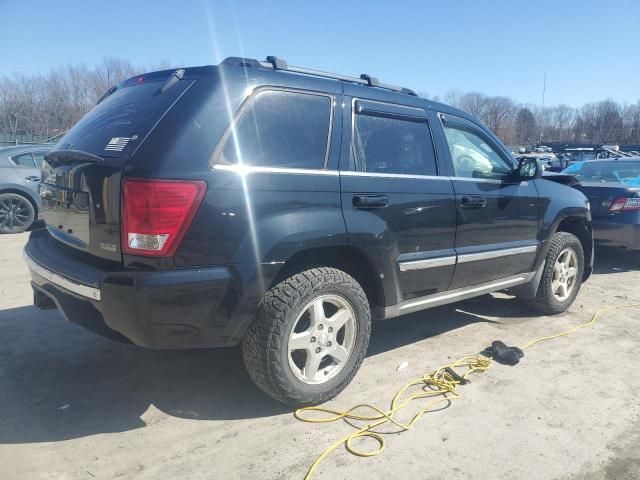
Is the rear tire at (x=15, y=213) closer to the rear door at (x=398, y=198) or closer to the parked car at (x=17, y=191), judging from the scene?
the parked car at (x=17, y=191)

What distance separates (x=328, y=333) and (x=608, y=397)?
1.90 m

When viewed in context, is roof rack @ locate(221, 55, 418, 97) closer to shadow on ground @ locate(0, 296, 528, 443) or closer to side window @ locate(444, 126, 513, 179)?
side window @ locate(444, 126, 513, 179)

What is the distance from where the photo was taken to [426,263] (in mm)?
3592

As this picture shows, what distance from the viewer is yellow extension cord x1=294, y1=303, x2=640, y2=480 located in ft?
8.99

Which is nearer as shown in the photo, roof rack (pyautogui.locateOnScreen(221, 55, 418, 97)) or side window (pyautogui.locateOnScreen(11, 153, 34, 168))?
roof rack (pyautogui.locateOnScreen(221, 55, 418, 97))

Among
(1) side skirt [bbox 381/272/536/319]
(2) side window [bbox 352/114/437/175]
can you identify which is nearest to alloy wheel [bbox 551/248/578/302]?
(1) side skirt [bbox 381/272/536/319]

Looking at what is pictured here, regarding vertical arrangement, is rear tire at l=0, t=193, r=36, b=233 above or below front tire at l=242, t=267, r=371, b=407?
above

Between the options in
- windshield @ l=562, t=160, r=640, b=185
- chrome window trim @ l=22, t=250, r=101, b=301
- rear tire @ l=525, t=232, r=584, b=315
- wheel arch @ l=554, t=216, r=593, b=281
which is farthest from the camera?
windshield @ l=562, t=160, r=640, b=185

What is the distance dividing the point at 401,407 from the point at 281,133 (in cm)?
179

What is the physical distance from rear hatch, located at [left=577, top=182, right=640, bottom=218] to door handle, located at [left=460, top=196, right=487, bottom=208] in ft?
12.3

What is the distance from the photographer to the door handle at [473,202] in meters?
3.85

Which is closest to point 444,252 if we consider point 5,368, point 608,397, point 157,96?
point 608,397

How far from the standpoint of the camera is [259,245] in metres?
2.68

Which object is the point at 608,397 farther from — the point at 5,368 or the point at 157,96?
the point at 5,368
